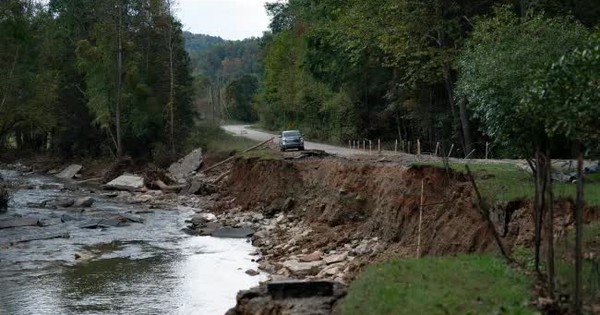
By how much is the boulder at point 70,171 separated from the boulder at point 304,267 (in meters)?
41.3

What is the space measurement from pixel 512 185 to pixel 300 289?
8.28m

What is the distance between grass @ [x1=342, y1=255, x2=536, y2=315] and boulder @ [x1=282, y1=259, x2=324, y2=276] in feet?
22.4

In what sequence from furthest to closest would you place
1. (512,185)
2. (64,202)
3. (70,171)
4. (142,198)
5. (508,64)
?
(70,171) < (142,198) < (64,202) < (508,64) < (512,185)

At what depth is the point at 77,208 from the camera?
3600 centimetres

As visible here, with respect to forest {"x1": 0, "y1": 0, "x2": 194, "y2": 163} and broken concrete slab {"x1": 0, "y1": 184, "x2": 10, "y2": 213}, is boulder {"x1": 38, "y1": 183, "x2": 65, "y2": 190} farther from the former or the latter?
broken concrete slab {"x1": 0, "y1": 184, "x2": 10, "y2": 213}

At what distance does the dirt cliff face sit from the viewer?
17.8 m

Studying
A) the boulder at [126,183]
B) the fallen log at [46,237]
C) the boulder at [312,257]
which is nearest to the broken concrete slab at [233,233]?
the fallen log at [46,237]

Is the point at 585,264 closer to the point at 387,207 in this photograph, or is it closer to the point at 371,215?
the point at 387,207

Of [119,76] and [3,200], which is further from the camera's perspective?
[119,76]

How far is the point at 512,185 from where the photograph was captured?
701 inches

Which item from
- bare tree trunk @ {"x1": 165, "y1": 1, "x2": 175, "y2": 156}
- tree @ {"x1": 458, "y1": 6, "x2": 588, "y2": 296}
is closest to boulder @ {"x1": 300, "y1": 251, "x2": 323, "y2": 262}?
tree @ {"x1": 458, "y1": 6, "x2": 588, "y2": 296}

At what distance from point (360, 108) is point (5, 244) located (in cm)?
3476

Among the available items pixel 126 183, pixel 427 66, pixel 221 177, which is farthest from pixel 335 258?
pixel 126 183

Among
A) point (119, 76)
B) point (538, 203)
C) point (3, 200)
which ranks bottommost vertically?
point (3, 200)
